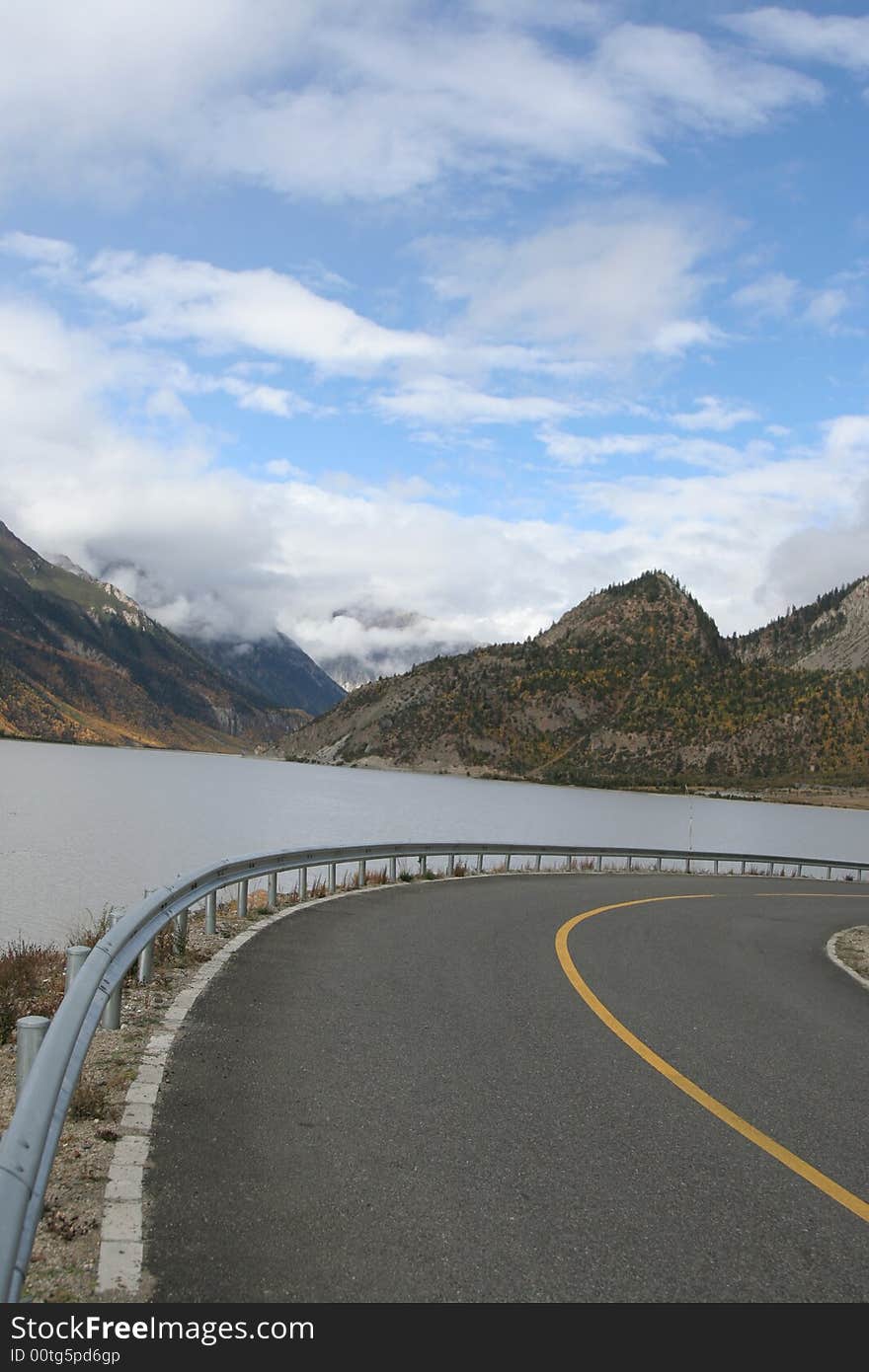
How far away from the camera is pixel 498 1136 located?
224 inches

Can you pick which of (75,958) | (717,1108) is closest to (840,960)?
(717,1108)

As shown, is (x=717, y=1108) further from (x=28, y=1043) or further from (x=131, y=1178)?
(x=28, y=1043)

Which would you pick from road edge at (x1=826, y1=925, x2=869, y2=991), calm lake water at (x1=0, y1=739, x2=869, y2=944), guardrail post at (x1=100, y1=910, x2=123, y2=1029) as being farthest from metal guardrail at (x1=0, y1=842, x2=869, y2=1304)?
calm lake water at (x1=0, y1=739, x2=869, y2=944)

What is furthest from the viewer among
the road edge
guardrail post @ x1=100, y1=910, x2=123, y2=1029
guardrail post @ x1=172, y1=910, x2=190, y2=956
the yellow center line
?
the road edge

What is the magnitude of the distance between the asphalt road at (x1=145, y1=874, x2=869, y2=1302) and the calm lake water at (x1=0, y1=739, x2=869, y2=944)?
41.8 ft

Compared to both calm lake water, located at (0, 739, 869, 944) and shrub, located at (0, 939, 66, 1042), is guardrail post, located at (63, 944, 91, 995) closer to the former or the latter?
shrub, located at (0, 939, 66, 1042)

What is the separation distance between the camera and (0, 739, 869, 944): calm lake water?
112 ft

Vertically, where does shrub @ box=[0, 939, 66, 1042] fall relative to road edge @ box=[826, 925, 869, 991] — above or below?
above

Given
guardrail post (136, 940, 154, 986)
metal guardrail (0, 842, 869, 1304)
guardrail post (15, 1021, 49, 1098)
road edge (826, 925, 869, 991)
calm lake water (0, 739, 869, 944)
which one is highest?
guardrail post (15, 1021, 49, 1098)

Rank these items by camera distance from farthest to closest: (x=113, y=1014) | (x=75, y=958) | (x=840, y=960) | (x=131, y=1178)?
(x=840, y=960), (x=113, y=1014), (x=75, y=958), (x=131, y=1178)

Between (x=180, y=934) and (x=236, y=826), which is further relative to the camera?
(x=236, y=826)

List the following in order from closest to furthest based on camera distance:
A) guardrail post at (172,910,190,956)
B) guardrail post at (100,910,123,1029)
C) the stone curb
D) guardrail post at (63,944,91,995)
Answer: the stone curb → guardrail post at (63,944,91,995) → guardrail post at (100,910,123,1029) → guardrail post at (172,910,190,956)

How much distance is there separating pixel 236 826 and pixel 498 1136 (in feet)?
194

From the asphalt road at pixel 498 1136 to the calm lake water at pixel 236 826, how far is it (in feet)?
41.8
